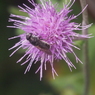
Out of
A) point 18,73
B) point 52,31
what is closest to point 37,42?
point 52,31

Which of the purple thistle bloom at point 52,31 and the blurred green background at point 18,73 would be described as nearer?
the purple thistle bloom at point 52,31

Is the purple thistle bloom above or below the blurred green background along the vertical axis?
above

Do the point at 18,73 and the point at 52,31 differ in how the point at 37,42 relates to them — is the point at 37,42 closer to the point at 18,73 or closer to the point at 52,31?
the point at 52,31

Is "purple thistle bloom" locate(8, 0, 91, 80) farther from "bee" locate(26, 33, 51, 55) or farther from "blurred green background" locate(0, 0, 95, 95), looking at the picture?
"blurred green background" locate(0, 0, 95, 95)

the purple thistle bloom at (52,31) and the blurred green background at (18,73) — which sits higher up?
the purple thistle bloom at (52,31)

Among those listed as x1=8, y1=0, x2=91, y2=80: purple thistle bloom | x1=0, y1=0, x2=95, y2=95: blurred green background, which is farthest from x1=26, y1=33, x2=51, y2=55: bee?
x1=0, y1=0, x2=95, y2=95: blurred green background

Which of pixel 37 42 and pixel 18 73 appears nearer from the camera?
pixel 37 42

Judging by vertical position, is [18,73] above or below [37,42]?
below

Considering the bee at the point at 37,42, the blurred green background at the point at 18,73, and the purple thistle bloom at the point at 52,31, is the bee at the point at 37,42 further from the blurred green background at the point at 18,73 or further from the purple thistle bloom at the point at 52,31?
the blurred green background at the point at 18,73

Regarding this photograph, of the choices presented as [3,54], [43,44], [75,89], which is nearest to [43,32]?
[43,44]

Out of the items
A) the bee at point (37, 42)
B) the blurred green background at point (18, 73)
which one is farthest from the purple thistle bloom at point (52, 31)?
the blurred green background at point (18, 73)

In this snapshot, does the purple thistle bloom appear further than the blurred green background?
No

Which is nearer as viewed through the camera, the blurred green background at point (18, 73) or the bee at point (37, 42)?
the bee at point (37, 42)
